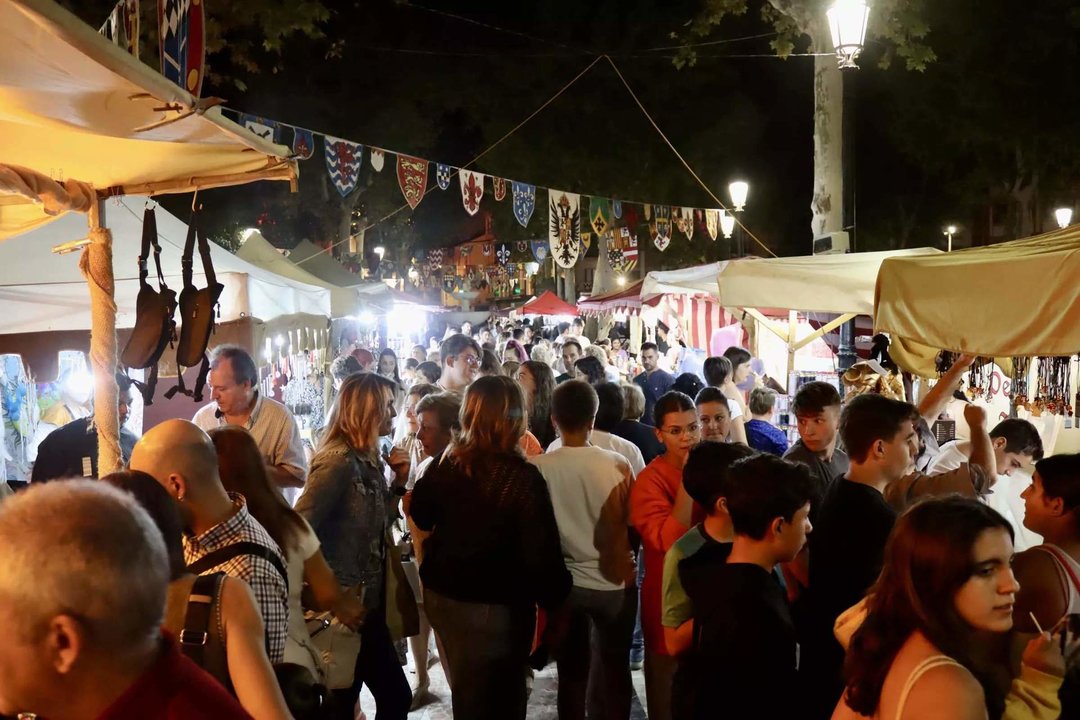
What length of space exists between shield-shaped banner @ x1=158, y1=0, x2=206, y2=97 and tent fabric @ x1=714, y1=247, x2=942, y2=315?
3.99 metres

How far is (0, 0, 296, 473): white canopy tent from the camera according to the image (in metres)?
2.18

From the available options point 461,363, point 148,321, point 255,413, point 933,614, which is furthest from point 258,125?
point 933,614

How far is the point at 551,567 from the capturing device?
12.3 feet

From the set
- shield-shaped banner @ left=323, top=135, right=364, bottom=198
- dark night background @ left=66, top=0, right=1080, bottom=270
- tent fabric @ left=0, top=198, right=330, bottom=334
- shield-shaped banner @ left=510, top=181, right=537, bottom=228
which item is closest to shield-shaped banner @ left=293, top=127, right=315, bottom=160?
shield-shaped banner @ left=323, top=135, right=364, bottom=198

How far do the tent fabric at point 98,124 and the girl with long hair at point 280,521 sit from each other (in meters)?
1.07

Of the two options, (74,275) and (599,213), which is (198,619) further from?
(599,213)

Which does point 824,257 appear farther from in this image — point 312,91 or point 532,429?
point 312,91

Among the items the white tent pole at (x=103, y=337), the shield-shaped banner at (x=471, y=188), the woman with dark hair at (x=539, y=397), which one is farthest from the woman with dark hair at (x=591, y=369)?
the shield-shaped banner at (x=471, y=188)

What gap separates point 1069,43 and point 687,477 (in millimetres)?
19505

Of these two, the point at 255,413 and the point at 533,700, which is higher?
the point at 255,413

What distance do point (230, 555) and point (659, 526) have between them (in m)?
2.18

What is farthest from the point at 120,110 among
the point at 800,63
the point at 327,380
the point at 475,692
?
the point at 800,63

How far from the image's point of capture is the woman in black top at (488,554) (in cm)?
372

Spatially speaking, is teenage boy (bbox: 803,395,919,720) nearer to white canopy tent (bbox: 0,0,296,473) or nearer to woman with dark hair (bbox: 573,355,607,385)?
white canopy tent (bbox: 0,0,296,473)
